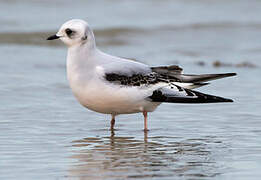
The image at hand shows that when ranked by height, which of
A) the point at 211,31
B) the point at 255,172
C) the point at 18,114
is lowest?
the point at 255,172

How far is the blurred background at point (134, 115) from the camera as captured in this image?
570 cm

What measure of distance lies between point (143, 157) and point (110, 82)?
3.46 ft

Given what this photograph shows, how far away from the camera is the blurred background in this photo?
18.7ft

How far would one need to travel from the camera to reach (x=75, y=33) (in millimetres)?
6949

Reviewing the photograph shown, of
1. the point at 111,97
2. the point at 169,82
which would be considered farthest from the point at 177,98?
the point at 111,97

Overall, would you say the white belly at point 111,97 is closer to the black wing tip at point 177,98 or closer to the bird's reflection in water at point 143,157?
the black wing tip at point 177,98

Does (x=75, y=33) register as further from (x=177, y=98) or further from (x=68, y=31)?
(x=177, y=98)

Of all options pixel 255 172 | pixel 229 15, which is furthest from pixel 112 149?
pixel 229 15

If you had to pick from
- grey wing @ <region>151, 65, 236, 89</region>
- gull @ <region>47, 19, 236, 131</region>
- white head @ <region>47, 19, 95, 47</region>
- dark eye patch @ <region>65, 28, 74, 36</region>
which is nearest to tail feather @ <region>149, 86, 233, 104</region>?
gull @ <region>47, 19, 236, 131</region>

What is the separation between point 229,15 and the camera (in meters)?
17.1

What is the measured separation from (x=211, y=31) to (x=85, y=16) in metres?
3.15

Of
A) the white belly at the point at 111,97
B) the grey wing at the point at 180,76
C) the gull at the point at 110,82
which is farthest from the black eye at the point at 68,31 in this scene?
the grey wing at the point at 180,76

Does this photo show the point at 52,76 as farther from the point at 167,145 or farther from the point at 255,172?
the point at 255,172

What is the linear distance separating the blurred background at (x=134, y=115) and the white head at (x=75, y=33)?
931 mm
